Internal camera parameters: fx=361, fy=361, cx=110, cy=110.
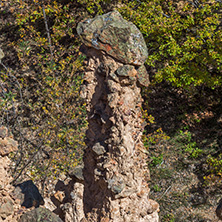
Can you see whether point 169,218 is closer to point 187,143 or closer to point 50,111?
point 187,143

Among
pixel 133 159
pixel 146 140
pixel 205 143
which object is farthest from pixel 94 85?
pixel 205 143

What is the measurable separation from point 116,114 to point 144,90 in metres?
7.00

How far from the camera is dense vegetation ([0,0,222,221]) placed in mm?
9883

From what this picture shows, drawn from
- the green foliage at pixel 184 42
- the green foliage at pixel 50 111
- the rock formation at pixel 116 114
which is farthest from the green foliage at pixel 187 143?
the rock formation at pixel 116 114

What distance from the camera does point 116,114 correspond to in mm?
4371

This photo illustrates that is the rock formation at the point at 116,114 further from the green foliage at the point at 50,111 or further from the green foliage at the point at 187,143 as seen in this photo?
the green foliage at the point at 187,143

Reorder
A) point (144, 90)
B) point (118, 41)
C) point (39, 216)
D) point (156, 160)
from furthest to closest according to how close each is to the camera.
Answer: point (144, 90)
point (156, 160)
point (39, 216)
point (118, 41)

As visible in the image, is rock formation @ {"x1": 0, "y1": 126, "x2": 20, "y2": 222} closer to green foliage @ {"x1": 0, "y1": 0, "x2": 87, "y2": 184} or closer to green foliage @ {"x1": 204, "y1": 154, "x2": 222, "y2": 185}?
green foliage @ {"x1": 0, "y1": 0, "x2": 87, "y2": 184}

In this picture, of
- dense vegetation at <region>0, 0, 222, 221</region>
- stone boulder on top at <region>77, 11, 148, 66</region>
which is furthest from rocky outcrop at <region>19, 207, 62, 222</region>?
dense vegetation at <region>0, 0, 222, 221</region>

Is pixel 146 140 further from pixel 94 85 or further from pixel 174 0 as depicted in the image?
pixel 94 85

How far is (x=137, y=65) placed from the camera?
441 cm

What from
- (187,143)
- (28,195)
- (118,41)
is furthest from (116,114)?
(187,143)

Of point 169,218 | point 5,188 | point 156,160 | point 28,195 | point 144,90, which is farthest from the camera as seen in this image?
point 144,90

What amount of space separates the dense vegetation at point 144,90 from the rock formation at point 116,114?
4.36m
